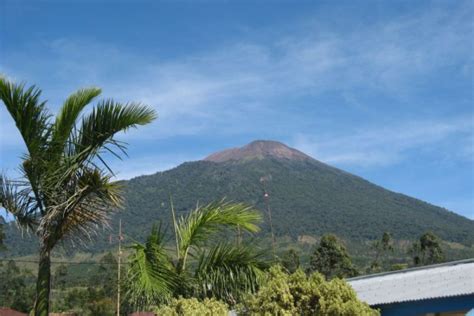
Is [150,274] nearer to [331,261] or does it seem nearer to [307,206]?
[331,261]

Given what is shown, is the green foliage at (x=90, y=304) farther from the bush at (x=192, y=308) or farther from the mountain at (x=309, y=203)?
the mountain at (x=309, y=203)

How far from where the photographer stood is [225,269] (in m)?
6.50

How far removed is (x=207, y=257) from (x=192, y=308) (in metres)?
0.73

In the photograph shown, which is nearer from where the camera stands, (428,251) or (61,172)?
(61,172)

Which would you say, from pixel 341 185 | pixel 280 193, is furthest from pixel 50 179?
pixel 341 185

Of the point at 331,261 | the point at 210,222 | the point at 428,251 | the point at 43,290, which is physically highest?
the point at 428,251

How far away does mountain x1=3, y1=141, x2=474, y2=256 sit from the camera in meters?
136

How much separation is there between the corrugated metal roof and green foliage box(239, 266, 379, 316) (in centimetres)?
216

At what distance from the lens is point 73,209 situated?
5363 millimetres

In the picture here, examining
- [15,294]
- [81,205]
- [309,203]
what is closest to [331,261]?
[15,294]

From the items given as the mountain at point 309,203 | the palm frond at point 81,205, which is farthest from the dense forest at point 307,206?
the palm frond at point 81,205

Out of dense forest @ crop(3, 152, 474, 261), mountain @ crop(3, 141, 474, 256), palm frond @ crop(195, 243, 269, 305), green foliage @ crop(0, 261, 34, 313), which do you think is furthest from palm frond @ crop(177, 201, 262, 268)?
mountain @ crop(3, 141, 474, 256)

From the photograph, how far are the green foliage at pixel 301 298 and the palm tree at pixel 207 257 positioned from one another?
23cm

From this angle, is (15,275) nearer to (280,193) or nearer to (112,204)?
(112,204)
